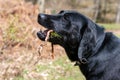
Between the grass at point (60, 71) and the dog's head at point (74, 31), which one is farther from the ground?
the dog's head at point (74, 31)

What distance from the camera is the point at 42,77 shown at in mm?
10445

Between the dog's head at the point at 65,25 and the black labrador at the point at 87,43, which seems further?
the dog's head at the point at 65,25

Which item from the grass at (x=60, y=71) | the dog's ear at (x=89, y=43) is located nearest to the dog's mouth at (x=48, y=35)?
the dog's ear at (x=89, y=43)

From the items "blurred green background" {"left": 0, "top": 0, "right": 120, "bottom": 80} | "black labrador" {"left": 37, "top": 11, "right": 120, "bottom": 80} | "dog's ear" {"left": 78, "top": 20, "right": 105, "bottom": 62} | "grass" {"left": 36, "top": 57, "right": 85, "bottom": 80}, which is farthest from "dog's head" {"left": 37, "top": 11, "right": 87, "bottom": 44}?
"grass" {"left": 36, "top": 57, "right": 85, "bottom": 80}

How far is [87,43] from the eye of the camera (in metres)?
7.11

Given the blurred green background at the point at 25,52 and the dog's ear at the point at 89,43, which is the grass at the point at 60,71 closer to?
the blurred green background at the point at 25,52

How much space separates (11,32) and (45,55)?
1.68 m

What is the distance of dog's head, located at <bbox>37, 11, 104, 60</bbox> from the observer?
713cm

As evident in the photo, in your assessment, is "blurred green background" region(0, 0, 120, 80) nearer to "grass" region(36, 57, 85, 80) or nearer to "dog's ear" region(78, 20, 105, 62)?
"grass" region(36, 57, 85, 80)

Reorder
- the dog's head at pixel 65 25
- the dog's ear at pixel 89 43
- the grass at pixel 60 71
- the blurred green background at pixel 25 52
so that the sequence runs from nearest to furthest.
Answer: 1. the dog's ear at pixel 89 43
2. the dog's head at pixel 65 25
3. the blurred green background at pixel 25 52
4. the grass at pixel 60 71

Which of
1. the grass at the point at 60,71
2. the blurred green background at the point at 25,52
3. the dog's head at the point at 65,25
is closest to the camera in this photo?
the dog's head at the point at 65,25

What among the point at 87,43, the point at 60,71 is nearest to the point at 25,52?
the point at 60,71

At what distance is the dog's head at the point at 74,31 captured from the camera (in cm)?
713

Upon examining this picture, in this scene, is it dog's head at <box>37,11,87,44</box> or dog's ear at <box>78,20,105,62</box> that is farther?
dog's head at <box>37,11,87,44</box>
